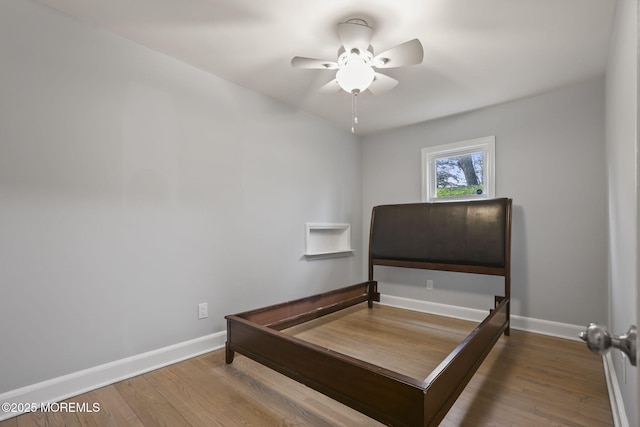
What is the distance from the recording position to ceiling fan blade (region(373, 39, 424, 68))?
6.20 ft

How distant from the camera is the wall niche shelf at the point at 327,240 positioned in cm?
371

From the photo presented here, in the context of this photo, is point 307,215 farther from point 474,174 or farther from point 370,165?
point 474,174

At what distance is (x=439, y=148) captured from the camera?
3.83m

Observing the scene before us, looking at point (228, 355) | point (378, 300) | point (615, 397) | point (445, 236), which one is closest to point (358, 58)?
point (445, 236)

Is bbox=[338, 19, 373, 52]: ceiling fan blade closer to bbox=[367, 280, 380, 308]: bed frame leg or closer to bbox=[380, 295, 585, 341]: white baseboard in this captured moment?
bbox=[367, 280, 380, 308]: bed frame leg

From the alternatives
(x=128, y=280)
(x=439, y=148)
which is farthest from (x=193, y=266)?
(x=439, y=148)

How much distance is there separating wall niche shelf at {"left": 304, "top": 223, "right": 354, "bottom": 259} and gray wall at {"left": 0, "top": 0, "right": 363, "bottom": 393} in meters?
0.46

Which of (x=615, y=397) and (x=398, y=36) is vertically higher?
(x=398, y=36)

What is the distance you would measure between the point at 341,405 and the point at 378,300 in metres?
2.14

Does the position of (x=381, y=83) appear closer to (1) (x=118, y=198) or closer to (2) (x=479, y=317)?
(1) (x=118, y=198)

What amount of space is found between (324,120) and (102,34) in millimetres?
2404

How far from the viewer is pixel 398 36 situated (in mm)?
2195

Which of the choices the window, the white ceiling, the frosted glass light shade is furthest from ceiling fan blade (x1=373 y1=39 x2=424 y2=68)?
the window

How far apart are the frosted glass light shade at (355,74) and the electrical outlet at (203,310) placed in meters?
2.11
